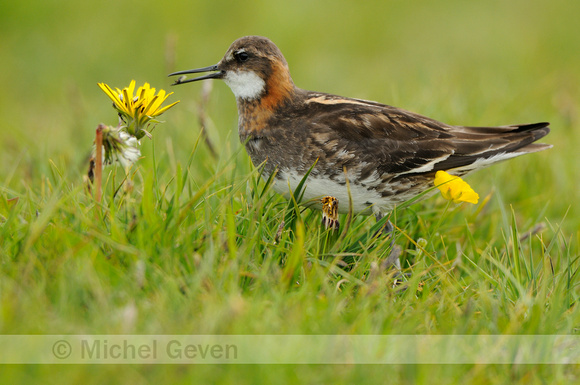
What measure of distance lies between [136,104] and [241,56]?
1.56 meters

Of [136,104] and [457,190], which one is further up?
[136,104]

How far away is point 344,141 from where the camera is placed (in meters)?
4.86

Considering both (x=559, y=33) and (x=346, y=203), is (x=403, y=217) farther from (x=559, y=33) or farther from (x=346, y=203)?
(x=559, y=33)

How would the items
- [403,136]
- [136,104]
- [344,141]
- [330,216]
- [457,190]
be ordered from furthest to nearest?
[403,136] → [344,141] → [457,190] → [330,216] → [136,104]

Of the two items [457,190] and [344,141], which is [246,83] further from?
[457,190]

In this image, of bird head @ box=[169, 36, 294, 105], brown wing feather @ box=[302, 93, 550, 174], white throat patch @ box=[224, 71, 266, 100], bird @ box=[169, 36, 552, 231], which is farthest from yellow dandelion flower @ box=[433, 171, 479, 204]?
white throat patch @ box=[224, 71, 266, 100]

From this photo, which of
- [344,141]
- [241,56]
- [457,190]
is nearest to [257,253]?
[344,141]

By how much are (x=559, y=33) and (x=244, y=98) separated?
30.8 feet

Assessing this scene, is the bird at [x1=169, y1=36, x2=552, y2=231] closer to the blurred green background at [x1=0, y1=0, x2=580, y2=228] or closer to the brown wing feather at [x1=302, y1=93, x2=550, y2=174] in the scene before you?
the brown wing feather at [x1=302, y1=93, x2=550, y2=174]

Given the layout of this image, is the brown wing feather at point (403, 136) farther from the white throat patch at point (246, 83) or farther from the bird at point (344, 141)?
the white throat patch at point (246, 83)

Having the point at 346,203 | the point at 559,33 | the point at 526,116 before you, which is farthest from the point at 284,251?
the point at 559,33

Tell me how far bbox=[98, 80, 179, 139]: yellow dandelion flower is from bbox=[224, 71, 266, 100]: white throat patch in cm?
135

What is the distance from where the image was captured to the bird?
475cm

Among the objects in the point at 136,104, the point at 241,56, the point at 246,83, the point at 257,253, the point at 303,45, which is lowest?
the point at 257,253
